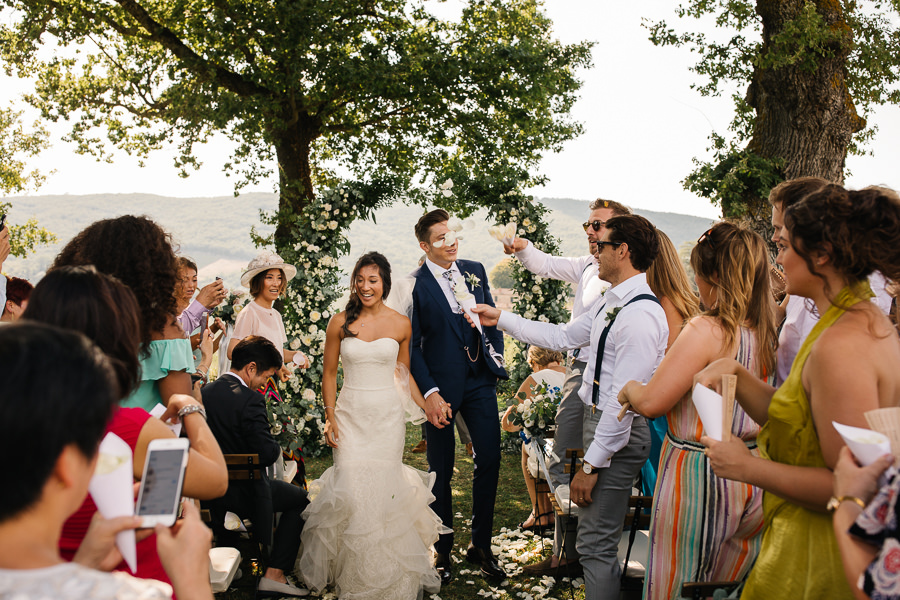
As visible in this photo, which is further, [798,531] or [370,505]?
[370,505]

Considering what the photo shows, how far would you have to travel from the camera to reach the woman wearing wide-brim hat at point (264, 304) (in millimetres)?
6414

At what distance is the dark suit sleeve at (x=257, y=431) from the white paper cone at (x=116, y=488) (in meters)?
2.91

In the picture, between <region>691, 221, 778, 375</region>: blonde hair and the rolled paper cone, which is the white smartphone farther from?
<region>691, 221, 778, 375</region>: blonde hair

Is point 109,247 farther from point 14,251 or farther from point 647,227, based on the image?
point 14,251

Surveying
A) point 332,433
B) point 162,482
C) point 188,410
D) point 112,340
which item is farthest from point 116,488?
point 332,433

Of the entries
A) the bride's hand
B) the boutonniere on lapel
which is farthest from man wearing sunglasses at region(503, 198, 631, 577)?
the bride's hand

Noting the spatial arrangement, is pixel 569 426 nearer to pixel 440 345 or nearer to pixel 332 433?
pixel 440 345

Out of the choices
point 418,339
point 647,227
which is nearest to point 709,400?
point 647,227

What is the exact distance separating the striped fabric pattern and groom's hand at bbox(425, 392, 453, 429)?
195 centimetres

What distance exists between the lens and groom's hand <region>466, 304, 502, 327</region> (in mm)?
4195

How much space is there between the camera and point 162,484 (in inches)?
58.7

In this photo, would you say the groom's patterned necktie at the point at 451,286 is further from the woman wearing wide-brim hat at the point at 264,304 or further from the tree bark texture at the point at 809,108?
the tree bark texture at the point at 809,108

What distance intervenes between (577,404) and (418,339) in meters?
1.28

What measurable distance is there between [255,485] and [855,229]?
A: 12.1 ft
